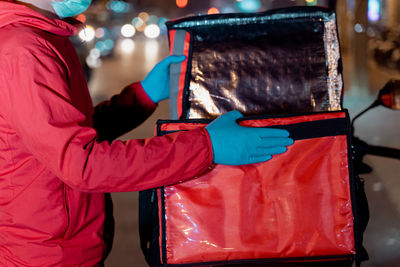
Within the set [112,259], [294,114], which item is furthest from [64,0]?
[112,259]

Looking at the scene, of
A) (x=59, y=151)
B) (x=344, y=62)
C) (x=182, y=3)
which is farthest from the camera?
(x=182, y=3)

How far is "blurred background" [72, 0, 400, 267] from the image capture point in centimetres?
259

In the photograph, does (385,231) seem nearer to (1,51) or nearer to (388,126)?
(388,126)

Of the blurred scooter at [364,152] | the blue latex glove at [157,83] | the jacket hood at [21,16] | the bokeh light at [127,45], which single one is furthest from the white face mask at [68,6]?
the bokeh light at [127,45]

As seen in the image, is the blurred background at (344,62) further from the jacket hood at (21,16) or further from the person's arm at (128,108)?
the jacket hood at (21,16)

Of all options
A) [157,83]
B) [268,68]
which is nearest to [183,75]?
[268,68]

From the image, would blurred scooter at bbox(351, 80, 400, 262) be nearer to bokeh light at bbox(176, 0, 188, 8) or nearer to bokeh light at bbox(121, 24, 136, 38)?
bokeh light at bbox(176, 0, 188, 8)

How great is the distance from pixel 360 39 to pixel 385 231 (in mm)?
1801

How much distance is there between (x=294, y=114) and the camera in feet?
3.76

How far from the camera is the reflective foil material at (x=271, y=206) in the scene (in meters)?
1.15

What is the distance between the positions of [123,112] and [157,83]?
6.9 inches

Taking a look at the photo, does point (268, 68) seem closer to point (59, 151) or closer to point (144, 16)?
point (59, 151)

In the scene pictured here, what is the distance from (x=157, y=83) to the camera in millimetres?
1633

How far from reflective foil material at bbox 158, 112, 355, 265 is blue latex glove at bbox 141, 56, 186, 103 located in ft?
1.53
